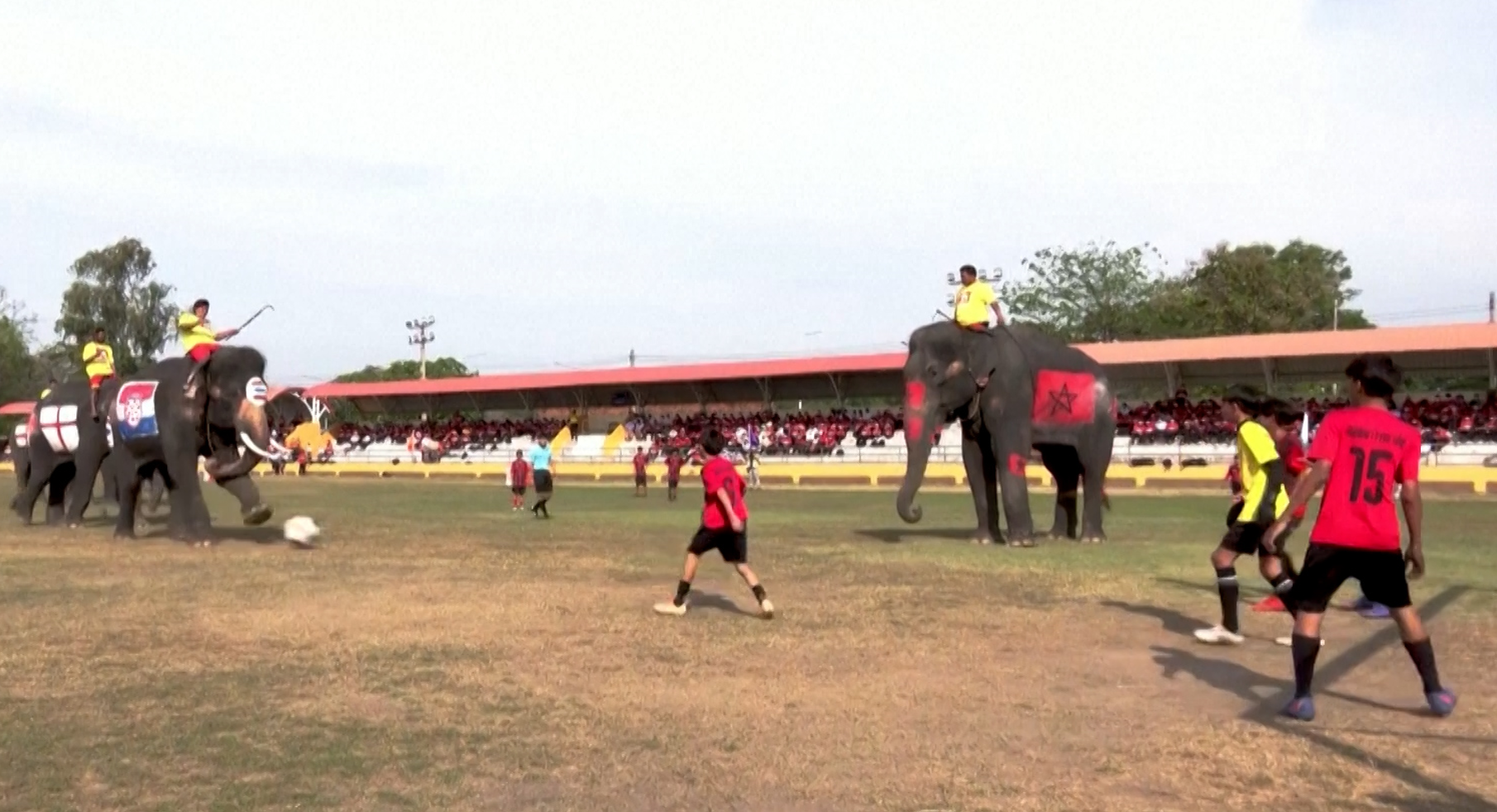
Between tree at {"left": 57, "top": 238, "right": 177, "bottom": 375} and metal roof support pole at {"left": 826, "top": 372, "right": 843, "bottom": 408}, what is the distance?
143ft

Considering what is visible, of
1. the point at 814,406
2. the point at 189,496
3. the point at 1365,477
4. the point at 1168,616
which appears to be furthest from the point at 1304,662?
the point at 814,406

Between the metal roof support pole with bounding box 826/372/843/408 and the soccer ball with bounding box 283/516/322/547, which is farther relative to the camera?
the metal roof support pole with bounding box 826/372/843/408

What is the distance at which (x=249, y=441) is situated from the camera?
1504 centimetres

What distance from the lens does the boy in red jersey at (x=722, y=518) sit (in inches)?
384

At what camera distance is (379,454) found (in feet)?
180

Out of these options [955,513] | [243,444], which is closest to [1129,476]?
[955,513]

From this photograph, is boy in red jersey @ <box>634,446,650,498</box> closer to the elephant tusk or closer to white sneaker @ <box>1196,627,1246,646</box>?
the elephant tusk

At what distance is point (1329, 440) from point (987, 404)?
869 cm

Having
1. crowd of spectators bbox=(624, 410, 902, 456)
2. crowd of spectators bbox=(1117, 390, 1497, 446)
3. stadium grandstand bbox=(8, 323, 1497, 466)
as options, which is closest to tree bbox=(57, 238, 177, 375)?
stadium grandstand bbox=(8, 323, 1497, 466)

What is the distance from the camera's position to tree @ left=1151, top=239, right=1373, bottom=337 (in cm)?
6234

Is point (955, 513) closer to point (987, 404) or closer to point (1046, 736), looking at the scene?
point (987, 404)

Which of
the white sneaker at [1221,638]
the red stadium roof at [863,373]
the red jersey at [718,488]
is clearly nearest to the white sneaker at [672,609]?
the red jersey at [718,488]

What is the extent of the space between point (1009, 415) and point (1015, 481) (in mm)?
812

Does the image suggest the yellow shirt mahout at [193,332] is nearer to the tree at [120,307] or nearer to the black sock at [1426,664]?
the black sock at [1426,664]
